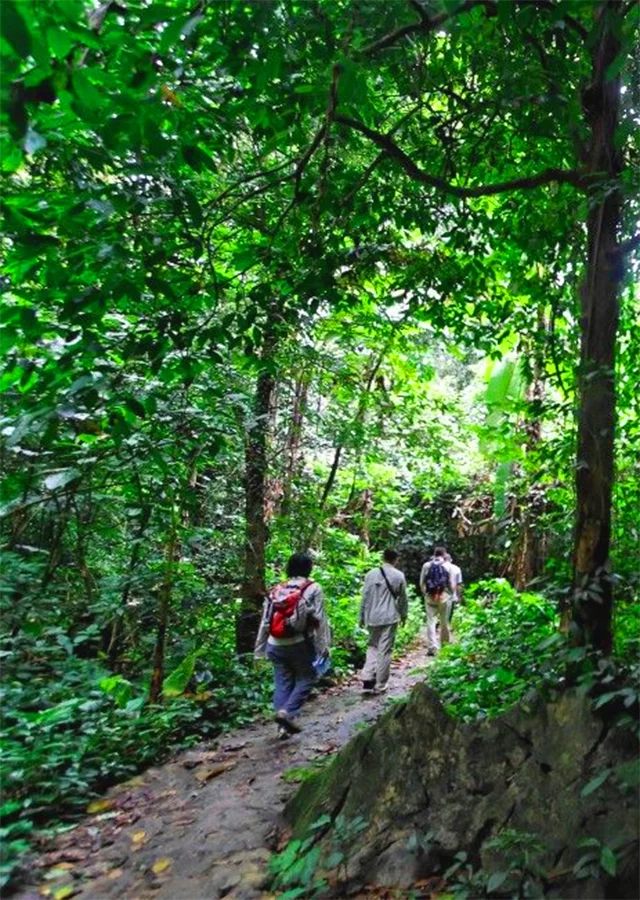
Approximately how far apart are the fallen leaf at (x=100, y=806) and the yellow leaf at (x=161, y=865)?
39.3 inches

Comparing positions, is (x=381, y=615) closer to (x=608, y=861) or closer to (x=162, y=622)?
(x=162, y=622)

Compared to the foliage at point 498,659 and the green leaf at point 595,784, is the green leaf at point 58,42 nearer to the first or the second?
the green leaf at point 595,784

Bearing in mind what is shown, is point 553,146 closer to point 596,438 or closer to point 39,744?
point 596,438

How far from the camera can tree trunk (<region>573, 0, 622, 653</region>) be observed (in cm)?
388

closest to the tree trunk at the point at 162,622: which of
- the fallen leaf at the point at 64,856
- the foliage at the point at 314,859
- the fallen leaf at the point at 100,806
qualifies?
the fallen leaf at the point at 100,806

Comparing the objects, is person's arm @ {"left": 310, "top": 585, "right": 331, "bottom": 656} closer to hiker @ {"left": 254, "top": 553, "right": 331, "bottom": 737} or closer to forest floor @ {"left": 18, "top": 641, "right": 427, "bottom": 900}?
hiker @ {"left": 254, "top": 553, "right": 331, "bottom": 737}

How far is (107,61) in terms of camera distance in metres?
3.13

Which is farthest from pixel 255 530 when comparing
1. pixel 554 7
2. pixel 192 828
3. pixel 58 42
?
pixel 58 42

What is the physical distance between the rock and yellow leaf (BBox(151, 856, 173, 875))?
0.89 metres

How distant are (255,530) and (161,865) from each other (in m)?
4.64

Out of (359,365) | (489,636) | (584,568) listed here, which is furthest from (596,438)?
(359,365)

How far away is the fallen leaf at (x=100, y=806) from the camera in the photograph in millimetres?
5075

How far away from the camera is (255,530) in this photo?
338 inches

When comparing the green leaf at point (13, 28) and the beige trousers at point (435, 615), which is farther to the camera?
the beige trousers at point (435, 615)
